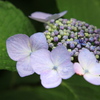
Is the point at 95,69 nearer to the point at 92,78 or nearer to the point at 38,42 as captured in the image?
the point at 92,78

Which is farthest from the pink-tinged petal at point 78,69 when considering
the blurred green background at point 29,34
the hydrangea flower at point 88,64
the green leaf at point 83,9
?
the green leaf at point 83,9

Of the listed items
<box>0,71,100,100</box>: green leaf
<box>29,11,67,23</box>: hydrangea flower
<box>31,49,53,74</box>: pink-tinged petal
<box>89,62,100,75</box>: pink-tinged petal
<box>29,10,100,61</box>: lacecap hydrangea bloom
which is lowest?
<box>0,71,100,100</box>: green leaf

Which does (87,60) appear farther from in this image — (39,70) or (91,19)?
(91,19)

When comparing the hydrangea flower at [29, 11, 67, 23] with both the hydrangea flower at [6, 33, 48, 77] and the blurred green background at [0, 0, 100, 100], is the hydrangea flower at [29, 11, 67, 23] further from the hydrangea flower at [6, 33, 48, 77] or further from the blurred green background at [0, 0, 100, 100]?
the hydrangea flower at [6, 33, 48, 77]

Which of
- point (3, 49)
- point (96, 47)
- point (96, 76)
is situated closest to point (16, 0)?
point (3, 49)

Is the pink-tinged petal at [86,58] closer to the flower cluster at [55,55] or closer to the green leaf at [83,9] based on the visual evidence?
the flower cluster at [55,55]

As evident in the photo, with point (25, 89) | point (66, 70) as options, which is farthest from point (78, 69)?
point (25, 89)

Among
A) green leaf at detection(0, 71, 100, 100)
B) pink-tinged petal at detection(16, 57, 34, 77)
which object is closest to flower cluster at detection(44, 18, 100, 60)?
pink-tinged petal at detection(16, 57, 34, 77)
